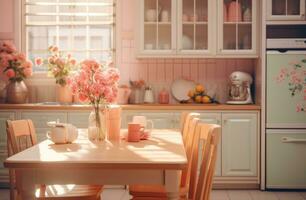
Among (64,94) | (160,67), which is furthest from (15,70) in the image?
(160,67)

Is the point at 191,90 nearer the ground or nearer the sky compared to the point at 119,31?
nearer the ground

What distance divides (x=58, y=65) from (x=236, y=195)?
2289 mm

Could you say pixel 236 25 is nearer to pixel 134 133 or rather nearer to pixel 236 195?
pixel 236 195

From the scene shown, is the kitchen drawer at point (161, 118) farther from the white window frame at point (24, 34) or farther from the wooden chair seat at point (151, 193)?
the wooden chair seat at point (151, 193)

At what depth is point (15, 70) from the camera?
550 cm

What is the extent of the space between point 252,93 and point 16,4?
9.20 feet

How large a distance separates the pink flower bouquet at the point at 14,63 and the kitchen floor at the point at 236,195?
1234 mm

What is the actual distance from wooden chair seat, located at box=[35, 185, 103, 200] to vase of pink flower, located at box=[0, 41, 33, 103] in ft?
7.98

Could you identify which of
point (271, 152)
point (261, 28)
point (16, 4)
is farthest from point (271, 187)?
point (16, 4)

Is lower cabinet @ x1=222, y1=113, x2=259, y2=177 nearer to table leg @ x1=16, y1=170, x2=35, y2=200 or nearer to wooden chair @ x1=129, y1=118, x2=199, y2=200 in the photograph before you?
wooden chair @ x1=129, y1=118, x2=199, y2=200

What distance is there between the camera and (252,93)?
5625 mm

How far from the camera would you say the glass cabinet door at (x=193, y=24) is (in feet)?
17.6

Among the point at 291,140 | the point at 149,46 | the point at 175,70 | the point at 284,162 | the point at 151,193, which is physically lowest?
the point at 284,162

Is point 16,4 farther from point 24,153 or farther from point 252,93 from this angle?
point 24,153
